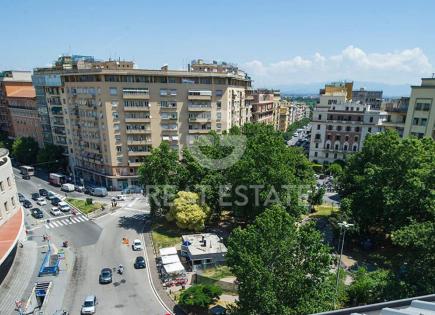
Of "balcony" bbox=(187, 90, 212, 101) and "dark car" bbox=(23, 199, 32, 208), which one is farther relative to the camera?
"balcony" bbox=(187, 90, 212, 101)

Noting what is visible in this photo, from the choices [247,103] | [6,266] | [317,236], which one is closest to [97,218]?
[6,266]

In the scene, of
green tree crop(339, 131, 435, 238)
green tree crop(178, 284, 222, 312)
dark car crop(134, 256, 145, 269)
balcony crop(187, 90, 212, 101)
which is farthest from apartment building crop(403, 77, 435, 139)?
dark car crop(134, 256, 145, 269)

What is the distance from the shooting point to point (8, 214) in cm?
3872

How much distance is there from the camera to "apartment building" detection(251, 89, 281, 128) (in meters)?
96.4

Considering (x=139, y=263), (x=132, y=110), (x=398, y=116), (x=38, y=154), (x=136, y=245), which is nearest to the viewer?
(x=139, y=263)

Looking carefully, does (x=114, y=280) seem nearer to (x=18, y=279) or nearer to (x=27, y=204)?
(x=18, y=279)

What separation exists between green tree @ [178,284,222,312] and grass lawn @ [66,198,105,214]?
111 feet

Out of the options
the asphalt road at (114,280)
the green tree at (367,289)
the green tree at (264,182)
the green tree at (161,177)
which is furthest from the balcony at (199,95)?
the green tree at (367,289)

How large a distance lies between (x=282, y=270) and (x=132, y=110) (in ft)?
167

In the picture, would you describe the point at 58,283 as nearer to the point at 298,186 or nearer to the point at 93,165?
the point at 298,186

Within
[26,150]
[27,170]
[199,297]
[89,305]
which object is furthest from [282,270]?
[26,150]

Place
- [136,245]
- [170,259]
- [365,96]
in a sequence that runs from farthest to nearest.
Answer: [365,96]
[136,245]
[170,259]

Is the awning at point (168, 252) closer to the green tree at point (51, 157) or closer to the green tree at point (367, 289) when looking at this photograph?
the green tree at point (367, 289)

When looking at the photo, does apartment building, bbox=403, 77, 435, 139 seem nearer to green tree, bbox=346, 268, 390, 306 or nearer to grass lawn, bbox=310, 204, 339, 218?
grass lawn, bbox=310, 204, 339, 218
